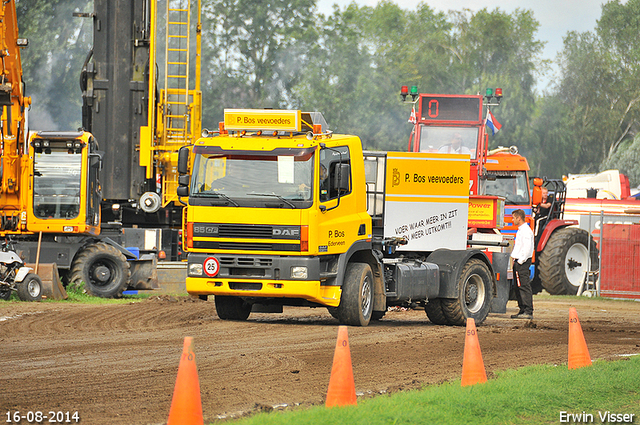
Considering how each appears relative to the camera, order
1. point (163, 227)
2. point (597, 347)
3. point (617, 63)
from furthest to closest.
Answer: point (617, 63)
point (163, 227)
point (597, 347)

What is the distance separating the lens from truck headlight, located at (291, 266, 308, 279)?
13789 millimetres

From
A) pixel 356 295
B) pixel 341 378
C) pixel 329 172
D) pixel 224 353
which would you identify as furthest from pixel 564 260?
pixel 341 378

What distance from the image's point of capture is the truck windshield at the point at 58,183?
20.9 meters

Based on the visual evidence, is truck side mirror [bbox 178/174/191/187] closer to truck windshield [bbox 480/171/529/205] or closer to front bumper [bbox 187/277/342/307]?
front bumper [bbox 187/277/342/307]

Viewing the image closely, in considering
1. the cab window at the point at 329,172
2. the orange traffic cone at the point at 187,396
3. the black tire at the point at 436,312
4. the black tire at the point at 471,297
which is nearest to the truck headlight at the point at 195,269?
the cab window at the point at 329,172

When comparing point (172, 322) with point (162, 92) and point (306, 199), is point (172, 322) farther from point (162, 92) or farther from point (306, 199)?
point (162, 92)

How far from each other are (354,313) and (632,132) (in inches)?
2561

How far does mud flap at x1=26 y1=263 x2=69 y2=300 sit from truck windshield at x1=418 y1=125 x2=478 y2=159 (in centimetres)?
977

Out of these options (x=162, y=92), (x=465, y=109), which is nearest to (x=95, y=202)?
(x=162, y=92)

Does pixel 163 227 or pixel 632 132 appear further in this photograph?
pixel 632 132

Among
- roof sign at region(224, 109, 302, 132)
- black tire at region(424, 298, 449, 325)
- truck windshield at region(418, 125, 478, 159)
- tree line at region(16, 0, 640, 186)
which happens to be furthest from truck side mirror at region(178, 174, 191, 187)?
tree line at region(16, 0, 640, 186)

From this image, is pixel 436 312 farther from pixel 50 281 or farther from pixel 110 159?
pixel 110 159

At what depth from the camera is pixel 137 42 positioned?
24.2m

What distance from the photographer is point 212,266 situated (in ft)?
46.2
